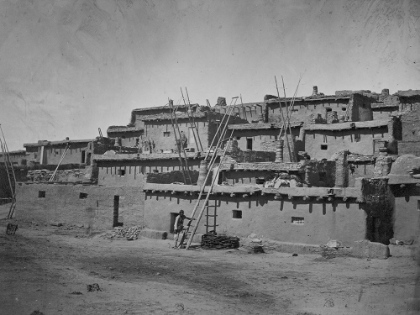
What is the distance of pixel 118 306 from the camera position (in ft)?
31.4

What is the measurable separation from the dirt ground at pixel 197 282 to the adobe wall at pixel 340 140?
948 cm

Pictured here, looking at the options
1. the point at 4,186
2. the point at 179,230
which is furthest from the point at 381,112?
the point at 4,186

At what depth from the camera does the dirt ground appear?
977cm

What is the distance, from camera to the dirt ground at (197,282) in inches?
385

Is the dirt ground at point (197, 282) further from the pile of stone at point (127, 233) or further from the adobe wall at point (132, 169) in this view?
the adobe wall at point (132, 169)

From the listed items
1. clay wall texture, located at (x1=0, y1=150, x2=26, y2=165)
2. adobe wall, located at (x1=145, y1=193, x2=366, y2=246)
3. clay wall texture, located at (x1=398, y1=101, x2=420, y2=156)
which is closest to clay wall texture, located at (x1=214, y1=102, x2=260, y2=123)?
clay wall texture, located at (x1=398, y1=101, x2=420, y2=156)

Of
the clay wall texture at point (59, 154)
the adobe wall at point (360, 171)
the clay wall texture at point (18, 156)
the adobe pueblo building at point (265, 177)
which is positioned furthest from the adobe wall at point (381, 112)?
the clay wall texture at point (18, 156)

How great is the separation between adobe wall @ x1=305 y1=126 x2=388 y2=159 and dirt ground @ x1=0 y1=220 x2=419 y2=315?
9477 millimetres

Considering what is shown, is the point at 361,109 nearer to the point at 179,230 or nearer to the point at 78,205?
the point at 179,230

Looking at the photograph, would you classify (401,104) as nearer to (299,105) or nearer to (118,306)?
(299,105)

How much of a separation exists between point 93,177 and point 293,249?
53.5 ft

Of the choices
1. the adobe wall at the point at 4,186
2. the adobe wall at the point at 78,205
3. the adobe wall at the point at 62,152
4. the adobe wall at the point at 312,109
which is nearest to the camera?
the adobe wall at the point at 78,205

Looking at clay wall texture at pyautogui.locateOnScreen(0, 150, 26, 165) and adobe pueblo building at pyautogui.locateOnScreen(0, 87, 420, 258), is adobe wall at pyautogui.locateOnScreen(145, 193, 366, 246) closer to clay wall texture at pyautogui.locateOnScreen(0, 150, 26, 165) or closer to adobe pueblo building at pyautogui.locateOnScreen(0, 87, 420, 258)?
adobe pueblo building at pyautogui.locateOnScreen(0, 87, 420, 258)

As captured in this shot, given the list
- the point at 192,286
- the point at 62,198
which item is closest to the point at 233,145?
the point at 62,198
